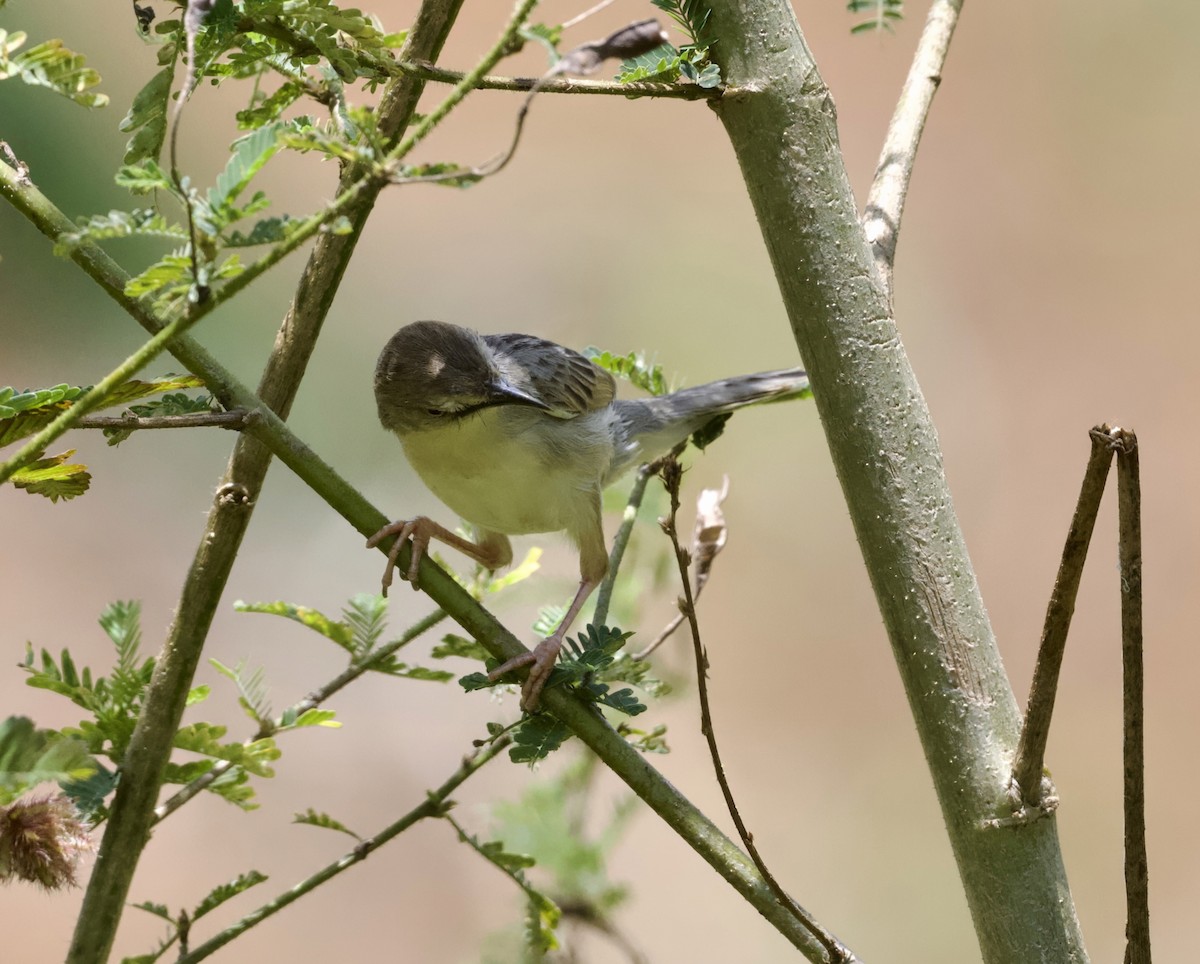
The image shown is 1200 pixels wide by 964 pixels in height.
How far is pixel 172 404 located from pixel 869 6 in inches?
43.9

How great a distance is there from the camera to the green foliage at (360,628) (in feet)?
6.74

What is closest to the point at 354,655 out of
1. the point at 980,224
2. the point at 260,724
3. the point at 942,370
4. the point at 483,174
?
the point at 260,724

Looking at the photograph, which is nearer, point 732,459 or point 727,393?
point 727,393

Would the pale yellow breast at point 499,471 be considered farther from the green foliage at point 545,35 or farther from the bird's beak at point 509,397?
the green foliage at point 545,35

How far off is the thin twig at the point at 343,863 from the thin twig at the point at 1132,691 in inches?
36.2

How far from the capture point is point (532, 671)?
5.90 feet

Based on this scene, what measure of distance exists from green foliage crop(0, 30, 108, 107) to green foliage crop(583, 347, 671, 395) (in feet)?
3.95

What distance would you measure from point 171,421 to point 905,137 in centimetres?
126

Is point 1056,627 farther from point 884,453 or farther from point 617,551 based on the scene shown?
point 617,551

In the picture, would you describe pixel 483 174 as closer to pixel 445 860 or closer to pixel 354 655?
pixel 354 655

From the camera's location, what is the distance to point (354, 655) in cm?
218

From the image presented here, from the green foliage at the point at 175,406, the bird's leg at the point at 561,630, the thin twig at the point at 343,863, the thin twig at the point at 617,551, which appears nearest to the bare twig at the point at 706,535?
the thin twig at the point at 617,551

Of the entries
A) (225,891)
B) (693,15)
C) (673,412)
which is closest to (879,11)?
(693,15)

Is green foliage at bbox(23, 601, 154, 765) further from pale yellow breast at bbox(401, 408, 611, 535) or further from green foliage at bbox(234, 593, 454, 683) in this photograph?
pale yellow breast at bbox(401, 408, 611, 535)
